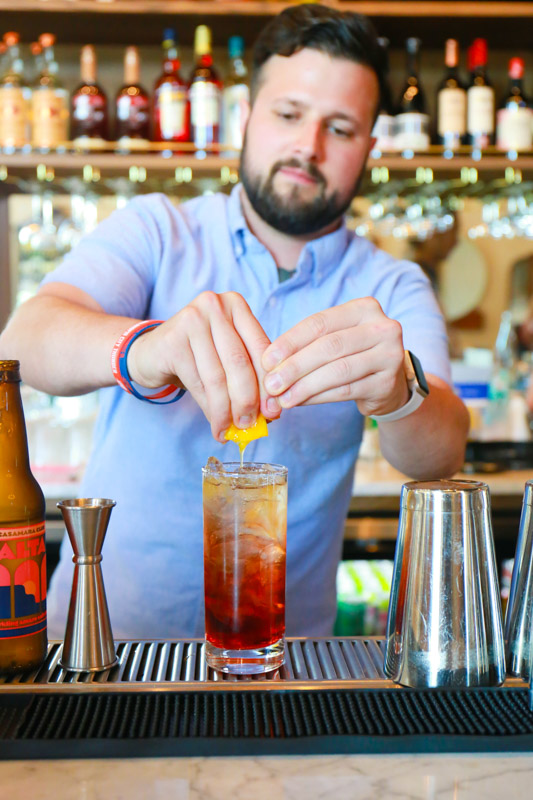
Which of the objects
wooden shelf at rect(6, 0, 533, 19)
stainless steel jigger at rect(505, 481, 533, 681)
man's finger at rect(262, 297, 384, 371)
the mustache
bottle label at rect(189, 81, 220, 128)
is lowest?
stainless steel jigger at rect(505, 481, 533, 681)

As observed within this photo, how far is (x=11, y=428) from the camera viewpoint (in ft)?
2.79

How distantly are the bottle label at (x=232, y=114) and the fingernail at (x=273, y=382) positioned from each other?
1955 millimetres

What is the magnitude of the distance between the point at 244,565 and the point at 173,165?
205 cm

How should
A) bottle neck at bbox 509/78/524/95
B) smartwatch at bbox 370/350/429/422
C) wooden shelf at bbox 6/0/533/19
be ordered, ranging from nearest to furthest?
smartwatch at bbox 370/350/429/422 → wooden shelf at bbox 6/0/533/19 → bottle neck at bbox 509/78/524/95

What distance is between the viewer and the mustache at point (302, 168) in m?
1.37

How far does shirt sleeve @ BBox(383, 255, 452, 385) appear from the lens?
4.27 feet

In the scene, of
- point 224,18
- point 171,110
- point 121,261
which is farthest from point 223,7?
point 121,261

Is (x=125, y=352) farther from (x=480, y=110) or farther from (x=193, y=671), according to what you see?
(x=480, y=110)

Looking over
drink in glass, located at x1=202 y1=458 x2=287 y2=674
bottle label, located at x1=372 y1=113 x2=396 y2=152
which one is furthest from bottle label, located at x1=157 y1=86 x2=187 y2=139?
drink in glass, located at x1=202 y1=458 x2=287 y2=674

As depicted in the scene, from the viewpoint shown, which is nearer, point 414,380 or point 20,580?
point 20,580

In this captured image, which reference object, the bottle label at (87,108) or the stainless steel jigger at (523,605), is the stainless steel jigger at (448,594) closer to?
the stainless steel jigger at (523,605)

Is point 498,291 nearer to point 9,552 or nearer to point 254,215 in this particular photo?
point 254,215

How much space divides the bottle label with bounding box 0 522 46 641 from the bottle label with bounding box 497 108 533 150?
2.33 meters

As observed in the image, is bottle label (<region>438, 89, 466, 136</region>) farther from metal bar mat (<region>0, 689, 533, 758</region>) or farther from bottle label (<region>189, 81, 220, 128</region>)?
metal bar mat (<region>0, 689, 533, 758</region>)
